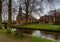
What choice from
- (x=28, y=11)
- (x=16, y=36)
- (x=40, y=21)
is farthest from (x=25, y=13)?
(x=16, y=36)

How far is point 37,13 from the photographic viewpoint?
25531 mm

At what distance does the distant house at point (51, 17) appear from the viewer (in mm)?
26923

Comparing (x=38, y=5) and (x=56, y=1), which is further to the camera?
(x=38, y=5)

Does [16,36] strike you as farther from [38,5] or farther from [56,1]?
[38,5]

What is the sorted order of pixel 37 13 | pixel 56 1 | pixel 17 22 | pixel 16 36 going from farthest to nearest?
pixel 17 22 < pixel 37 13 < pixel 56 1 < pixel 16 36

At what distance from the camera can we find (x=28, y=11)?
91.4 feet

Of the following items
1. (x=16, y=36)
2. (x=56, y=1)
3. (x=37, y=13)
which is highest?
(x=56, y=1)

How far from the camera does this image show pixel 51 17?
3012 cm

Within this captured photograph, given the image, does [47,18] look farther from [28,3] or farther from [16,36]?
[16,36]

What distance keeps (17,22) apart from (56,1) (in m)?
10.3

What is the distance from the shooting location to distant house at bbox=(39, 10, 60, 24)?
26923 millimetres

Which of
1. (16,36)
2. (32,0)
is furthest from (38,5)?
(16,36)

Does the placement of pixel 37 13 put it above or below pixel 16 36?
above

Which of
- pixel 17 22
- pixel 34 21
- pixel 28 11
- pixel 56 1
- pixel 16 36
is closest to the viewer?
pixel 16 36
